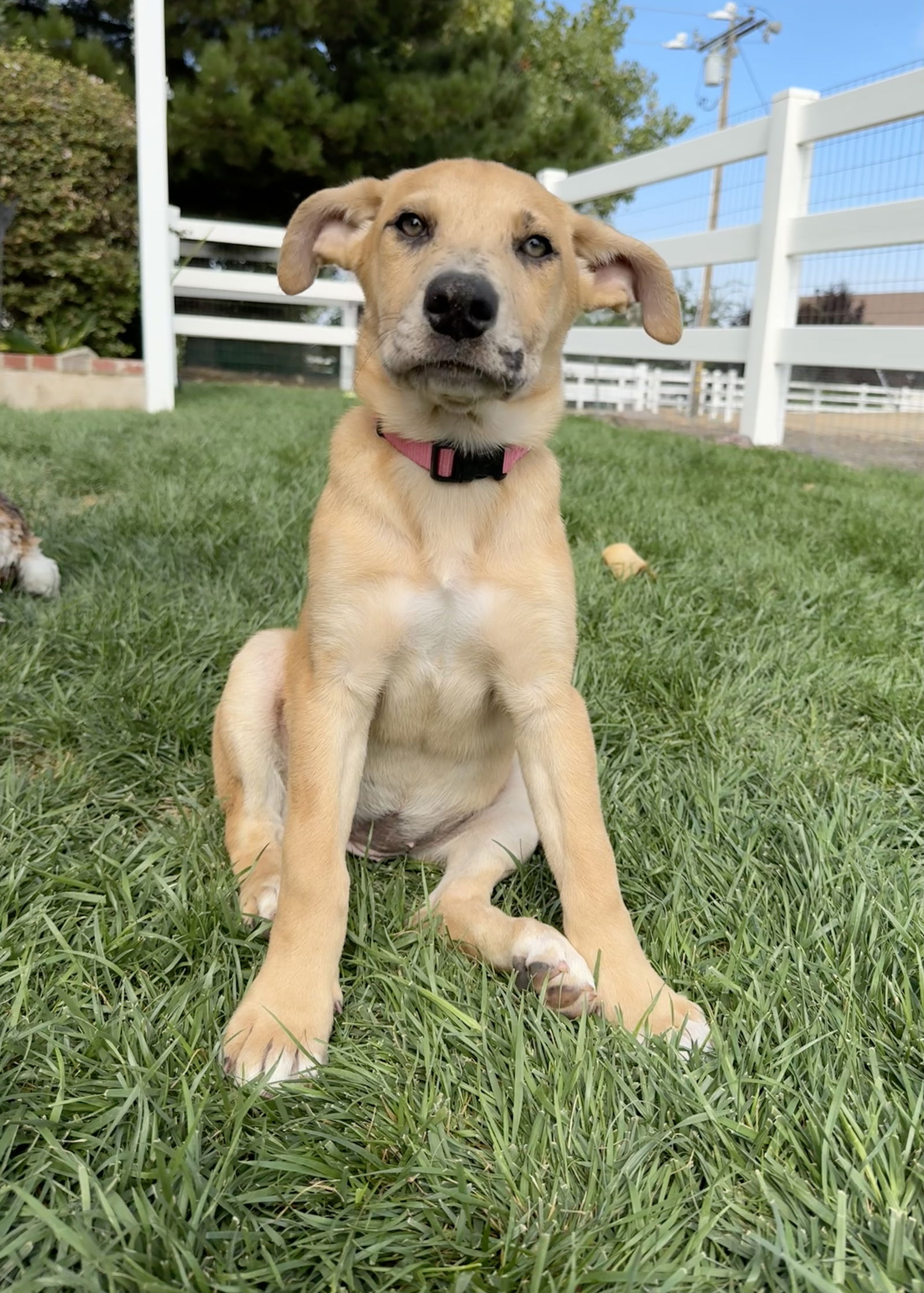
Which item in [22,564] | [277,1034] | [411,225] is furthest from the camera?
[22,564]

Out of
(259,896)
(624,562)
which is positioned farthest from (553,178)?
(259,896)

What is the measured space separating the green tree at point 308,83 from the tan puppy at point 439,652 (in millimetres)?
12826

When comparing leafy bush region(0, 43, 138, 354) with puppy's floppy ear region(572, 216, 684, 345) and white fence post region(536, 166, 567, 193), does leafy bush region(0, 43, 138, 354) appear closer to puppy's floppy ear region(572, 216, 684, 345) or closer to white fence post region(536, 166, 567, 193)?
white fence post region(536, 166, 567, 193)

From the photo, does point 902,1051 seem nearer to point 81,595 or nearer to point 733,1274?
point 733,1274

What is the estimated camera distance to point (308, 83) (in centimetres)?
1304

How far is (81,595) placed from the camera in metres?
3.20

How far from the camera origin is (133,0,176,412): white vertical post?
7906 mm

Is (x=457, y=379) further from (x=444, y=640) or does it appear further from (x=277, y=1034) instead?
(x=277, y=1034)

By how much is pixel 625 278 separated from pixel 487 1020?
1.70m

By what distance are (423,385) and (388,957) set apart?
1.04m

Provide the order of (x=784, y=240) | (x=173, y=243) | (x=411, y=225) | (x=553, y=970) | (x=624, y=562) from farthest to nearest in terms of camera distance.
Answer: (x=173, y=243), (x=784, y=240), (x=624, y=562), (x=411, y=225), (x=553, y=970)

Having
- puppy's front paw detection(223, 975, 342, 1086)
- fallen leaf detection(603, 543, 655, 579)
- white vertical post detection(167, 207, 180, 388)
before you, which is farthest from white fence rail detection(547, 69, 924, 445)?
puppy's front paw detection(223, 975, 342, 1086)

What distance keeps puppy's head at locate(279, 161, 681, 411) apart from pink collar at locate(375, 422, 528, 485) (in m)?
0.09

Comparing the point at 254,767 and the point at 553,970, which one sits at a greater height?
the point at 254,767
